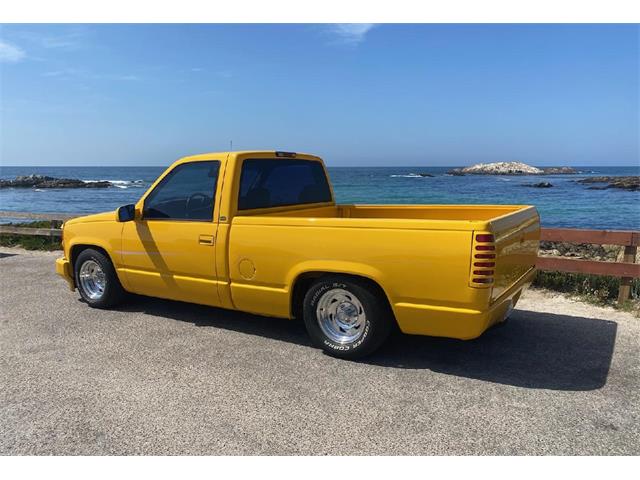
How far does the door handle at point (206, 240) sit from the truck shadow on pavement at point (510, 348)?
1.06 m

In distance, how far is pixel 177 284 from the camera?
210 inches

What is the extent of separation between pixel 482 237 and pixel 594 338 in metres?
2.38

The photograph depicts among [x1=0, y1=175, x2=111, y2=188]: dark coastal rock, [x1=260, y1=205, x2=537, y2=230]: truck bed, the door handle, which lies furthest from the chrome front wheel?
[x1=0, y1=175, x2=111, y2=188]: dark coastal rock

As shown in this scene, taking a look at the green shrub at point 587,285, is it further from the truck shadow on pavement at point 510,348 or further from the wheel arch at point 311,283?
the wheel arch at point 311,283

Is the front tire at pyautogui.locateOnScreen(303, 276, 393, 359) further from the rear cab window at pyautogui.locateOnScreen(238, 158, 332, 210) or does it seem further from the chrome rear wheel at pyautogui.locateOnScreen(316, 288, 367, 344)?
the rear cab window at pyautogui.locateOnScreen(238, 158, 332, 210)

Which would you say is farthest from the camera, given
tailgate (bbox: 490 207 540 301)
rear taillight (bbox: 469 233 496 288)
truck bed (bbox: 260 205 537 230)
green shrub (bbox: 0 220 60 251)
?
green shrub (bbox: 0 220 60 251)

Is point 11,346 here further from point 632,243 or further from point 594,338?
point 632,243

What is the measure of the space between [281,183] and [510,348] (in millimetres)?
2901

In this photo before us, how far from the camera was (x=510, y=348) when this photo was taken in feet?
15.8

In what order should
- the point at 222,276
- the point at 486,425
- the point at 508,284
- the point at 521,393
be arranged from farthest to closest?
the point at 222,276
the point at 508,284
the point at 521,393
the point at 486,425

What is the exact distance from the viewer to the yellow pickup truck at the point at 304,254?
3814 mm

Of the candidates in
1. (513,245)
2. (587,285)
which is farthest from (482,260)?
(587,285)

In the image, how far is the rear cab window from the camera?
5.14 m

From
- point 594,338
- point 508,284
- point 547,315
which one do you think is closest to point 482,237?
point 508,284
